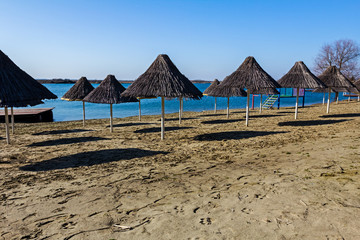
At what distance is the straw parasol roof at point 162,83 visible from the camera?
869 centimetres

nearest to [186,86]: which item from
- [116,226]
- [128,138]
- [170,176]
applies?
[128,138]

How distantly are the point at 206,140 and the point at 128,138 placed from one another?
326 centimetres

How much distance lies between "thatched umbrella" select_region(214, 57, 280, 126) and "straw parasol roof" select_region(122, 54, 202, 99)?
2.81m

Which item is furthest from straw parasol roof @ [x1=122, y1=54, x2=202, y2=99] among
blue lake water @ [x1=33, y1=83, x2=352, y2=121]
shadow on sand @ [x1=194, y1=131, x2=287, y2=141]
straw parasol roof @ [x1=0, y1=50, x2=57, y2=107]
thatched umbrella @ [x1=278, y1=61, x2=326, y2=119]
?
blue lake water @ [x1=33, y1=83, x2=352, y2=121]

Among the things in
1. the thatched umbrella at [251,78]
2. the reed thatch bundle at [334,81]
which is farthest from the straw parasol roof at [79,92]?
the reed thatch bundle at [334,81]

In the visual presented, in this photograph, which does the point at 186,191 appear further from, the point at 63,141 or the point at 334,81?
the point at 334,81

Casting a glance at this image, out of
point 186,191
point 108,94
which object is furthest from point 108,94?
point 186,191

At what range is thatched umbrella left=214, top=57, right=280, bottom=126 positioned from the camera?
36.7ft

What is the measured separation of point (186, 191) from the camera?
4.59m

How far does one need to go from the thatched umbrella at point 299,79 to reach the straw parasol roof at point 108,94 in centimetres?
880

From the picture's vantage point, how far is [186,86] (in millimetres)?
9141

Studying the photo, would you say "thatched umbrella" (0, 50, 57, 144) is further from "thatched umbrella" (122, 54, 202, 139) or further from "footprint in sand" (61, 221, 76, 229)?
"footprint in sand" (61, 221, 76, 229)

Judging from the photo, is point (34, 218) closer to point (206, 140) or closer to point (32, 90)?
point (32, 90)

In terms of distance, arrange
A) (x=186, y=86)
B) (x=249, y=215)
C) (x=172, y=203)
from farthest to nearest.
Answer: (x=186, y=86) → (x=172, y=203) → (x=249, y=215)
